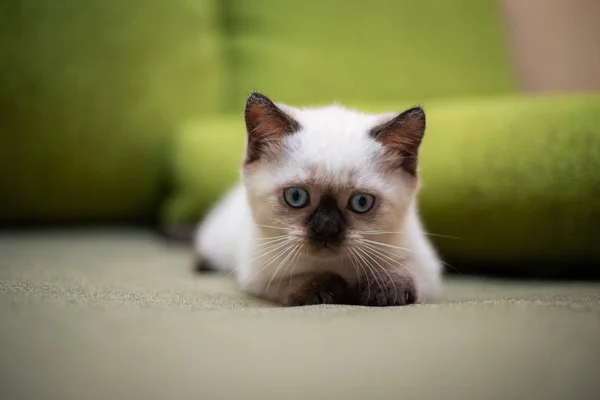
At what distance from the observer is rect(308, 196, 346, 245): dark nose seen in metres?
1.12

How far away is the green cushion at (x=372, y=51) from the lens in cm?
208

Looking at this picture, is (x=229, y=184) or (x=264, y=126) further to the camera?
(x=229, y=184)

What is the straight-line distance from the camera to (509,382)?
0.69m

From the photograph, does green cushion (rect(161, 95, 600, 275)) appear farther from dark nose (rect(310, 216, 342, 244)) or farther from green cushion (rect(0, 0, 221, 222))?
green cushion (rect(0, 0, 221, 222))

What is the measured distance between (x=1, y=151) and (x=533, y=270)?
175cm

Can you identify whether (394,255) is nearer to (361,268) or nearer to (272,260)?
(361,268)

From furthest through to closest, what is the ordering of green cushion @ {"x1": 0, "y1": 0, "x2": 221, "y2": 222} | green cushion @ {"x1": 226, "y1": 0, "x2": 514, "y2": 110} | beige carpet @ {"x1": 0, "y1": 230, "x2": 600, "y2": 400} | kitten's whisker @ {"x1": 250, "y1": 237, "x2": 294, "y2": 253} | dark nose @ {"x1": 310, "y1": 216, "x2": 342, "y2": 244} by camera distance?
green cushion @ {"x1": 226, "y1": 0, "x2": 514, "y2": 110}
green cushion @ {"x1": 0, "y1": 0, "x2": 221, "y2": 222}
kitten's whisker @ {"x1": 250, "y1": 237, "x2": 294, "y2": 253}
dark nose @ {"x1": 310, "y1": 216, "x2": 342, "y2": 244}
beige carpet @ {"x1": 0, "y1": 230, "x2": 600, "y2": 400}

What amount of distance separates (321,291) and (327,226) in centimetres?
14

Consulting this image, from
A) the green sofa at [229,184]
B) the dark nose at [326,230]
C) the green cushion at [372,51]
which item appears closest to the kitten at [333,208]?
the dark nose at [326,230]

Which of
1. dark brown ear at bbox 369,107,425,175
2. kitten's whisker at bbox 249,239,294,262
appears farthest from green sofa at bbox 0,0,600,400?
dark brown ear at bbox 369,107,425,175

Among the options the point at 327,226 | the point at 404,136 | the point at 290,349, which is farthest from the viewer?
the point at 404,136

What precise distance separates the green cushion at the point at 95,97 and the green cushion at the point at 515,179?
854mm

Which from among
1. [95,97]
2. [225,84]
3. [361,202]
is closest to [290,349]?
[361,202]

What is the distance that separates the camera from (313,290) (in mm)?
1144
